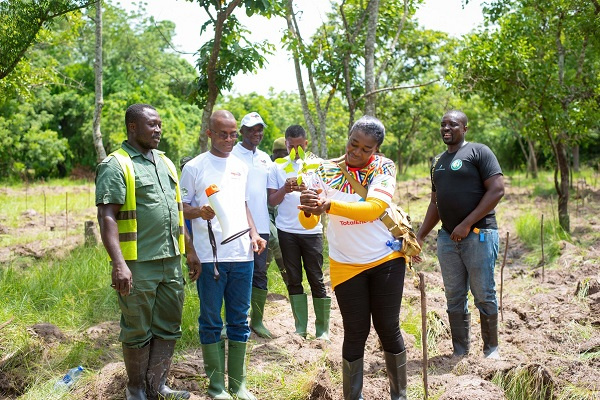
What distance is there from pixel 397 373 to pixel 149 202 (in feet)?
6.00

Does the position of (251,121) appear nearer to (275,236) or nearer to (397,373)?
(275,236)

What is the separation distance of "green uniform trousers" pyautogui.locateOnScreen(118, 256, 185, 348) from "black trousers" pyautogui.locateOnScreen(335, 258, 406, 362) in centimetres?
102

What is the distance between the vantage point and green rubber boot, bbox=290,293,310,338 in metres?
5.66

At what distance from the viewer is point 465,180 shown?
4953mm

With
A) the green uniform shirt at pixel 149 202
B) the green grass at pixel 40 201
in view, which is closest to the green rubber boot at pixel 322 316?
the green uniform shirt at pixel 149 202

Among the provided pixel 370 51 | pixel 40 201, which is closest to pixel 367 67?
pixel 370 51

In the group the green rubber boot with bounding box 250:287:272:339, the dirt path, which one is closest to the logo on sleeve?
the dirt path

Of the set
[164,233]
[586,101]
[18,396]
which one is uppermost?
[586,101]

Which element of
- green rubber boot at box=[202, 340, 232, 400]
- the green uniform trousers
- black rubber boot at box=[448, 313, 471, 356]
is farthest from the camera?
black rubber boot at box=[448, 313, 471, 356]

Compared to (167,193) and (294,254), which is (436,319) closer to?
(294,254)

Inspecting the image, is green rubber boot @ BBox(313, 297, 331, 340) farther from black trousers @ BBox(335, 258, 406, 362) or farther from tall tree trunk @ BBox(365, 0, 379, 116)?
tall tree trunk @ BBox(365, 0, 379, 116)

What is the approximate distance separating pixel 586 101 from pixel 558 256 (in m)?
2.95

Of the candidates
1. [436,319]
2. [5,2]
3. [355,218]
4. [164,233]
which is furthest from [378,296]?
[5,2]

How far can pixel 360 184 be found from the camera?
375 centimetres
